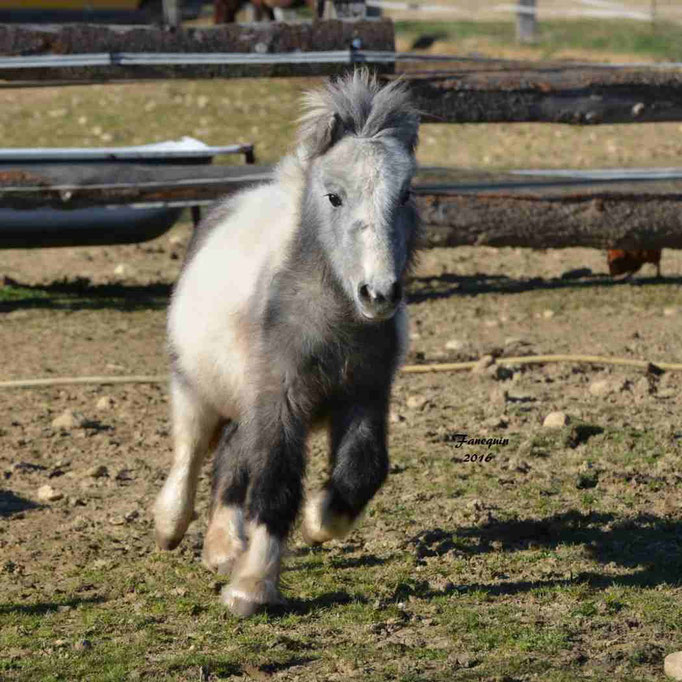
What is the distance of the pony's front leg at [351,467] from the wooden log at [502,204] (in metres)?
4.48

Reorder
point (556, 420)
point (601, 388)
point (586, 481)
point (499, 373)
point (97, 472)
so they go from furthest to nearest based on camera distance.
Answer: point (499, 373), point (601, 388), point (556, 420), point (97, 472), point (586, 481)

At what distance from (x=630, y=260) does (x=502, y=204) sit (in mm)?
1149

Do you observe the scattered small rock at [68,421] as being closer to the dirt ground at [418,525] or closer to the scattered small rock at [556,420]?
the dirt ground at [418,525]


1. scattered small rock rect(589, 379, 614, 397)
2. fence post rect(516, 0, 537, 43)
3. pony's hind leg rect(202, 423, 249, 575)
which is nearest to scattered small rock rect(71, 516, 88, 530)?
pony's hind leg rect(202, 423, 249, 575)

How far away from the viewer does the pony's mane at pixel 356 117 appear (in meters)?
4.31

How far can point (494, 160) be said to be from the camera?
45.2ft

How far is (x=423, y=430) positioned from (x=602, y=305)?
2799 mm

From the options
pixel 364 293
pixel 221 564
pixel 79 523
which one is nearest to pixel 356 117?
pixel 364 293

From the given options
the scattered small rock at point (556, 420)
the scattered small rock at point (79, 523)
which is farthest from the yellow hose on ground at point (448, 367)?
the scattered small rock at point (79, 523)

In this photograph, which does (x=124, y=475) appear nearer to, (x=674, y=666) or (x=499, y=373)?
(x=499, y=373)

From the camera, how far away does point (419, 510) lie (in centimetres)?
542

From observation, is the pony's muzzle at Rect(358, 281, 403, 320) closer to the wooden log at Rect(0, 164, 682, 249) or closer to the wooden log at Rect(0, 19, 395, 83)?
the wooden log at Rect(0, 164, 682, 249)

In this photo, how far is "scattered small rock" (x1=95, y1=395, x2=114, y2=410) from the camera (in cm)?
683

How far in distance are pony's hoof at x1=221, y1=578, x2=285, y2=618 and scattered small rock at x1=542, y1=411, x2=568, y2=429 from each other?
241 cm
